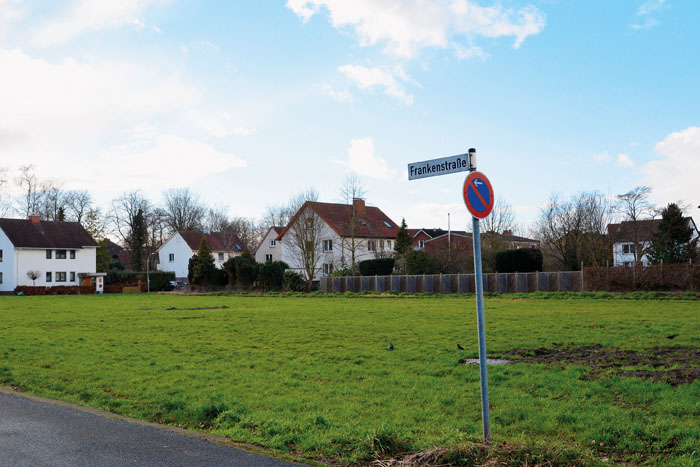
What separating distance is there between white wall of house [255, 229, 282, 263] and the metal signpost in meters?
66.2

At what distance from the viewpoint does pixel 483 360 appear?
18.4 feet

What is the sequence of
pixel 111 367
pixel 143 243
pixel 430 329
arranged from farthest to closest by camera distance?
1. pixel 143 243
2. pixel 430 329
3. pixel 111 367

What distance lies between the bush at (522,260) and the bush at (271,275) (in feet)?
62.7

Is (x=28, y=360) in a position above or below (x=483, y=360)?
below

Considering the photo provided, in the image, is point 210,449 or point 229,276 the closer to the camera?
point 210,449

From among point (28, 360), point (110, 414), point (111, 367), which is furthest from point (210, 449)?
point (28, 360)

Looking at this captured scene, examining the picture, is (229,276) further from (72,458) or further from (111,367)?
(72,458)

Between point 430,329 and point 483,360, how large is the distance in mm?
12192

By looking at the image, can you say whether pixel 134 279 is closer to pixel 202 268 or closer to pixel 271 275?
pixel 202 268

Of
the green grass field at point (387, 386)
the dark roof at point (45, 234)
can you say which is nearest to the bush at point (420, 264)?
the green grass field at point (387, 386)

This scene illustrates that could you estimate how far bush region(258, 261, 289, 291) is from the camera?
51.4 meters

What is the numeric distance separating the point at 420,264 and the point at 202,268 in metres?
22.7

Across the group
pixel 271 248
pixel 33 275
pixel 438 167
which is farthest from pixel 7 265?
pixel 438 167

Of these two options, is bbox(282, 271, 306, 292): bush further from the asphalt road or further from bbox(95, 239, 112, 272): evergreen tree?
the asphalt road
